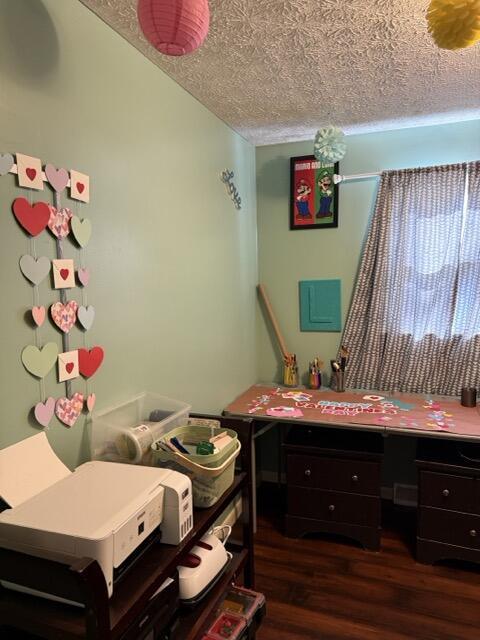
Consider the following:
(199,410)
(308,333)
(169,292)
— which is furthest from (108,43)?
(308,333)

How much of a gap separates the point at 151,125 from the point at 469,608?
2.55 metres

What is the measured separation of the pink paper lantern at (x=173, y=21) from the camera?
1.09 metres

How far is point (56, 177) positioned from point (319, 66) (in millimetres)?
1281

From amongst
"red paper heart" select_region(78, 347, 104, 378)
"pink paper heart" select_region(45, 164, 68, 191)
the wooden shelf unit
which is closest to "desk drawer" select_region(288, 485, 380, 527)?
the wooden shelf unit

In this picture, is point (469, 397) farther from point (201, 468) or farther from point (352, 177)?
point (201, 468)

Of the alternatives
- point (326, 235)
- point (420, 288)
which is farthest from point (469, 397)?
point (326, 235)

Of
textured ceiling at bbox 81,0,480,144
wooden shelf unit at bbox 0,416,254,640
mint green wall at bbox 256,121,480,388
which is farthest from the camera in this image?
mint green wall at bbox 256,121,480,388

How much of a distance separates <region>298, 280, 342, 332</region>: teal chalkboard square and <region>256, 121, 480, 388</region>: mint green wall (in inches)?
1.7

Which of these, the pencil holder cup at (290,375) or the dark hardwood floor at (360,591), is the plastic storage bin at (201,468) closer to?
the dark hardwood floor at (360,591)

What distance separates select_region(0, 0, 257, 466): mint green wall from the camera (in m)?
1.23

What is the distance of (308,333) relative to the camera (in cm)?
313

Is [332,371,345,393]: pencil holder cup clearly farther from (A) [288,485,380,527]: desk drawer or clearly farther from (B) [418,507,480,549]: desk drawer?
(B) [418,507,480,549]: desk drawer

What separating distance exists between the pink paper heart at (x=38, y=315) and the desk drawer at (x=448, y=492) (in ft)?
6.53

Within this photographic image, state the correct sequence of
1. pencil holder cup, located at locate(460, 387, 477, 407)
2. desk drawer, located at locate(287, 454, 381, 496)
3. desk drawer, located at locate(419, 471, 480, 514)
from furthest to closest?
pencil holder cup, located at locate(460, 387, 477, 407) < desk drawer, located at locate(287, 454, 381, 496) < desk drawer, located at locate(419, 471, 480, 514)
